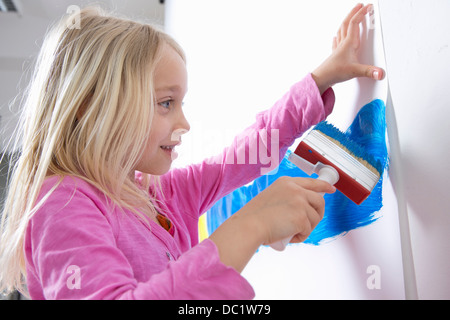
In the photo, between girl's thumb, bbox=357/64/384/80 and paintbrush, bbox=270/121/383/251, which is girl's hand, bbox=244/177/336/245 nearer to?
paintbrush, bbox=270/121/383/251

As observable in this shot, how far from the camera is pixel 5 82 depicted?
2.29 m

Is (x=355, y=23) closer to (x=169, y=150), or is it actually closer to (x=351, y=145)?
(x=351, y=145)

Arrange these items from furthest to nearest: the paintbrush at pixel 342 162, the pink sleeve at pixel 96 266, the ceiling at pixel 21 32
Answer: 1. the ceiling at pixel 21 32
2. the paintbrush at pixel 342 162
3. the pink sleeve at pixel 96 266

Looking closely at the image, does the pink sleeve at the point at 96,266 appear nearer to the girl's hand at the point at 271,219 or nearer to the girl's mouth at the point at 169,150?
the girl's hand at the point at 271,219

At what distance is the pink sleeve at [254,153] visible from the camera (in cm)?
62

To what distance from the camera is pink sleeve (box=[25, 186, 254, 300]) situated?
379 millimetres

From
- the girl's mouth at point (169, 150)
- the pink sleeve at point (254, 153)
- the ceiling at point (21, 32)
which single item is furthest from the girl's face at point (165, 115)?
the ceiling at point (21, 32)

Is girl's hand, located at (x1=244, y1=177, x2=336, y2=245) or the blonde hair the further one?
the blonde hair

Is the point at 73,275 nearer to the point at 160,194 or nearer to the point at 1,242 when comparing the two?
the point at 1,242

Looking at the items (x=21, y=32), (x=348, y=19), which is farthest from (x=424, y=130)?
(x=21, y=32)

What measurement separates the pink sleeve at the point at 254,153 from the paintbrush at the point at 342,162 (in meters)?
0.10

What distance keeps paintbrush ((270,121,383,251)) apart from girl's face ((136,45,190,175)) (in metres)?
0.19

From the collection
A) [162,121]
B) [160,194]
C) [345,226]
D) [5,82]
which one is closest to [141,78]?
[162,121]

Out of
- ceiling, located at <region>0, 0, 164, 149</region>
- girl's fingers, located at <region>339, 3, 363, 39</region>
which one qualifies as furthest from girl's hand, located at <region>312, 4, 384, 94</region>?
ceiling, located at <region>0, 0, 164, 149</region>
